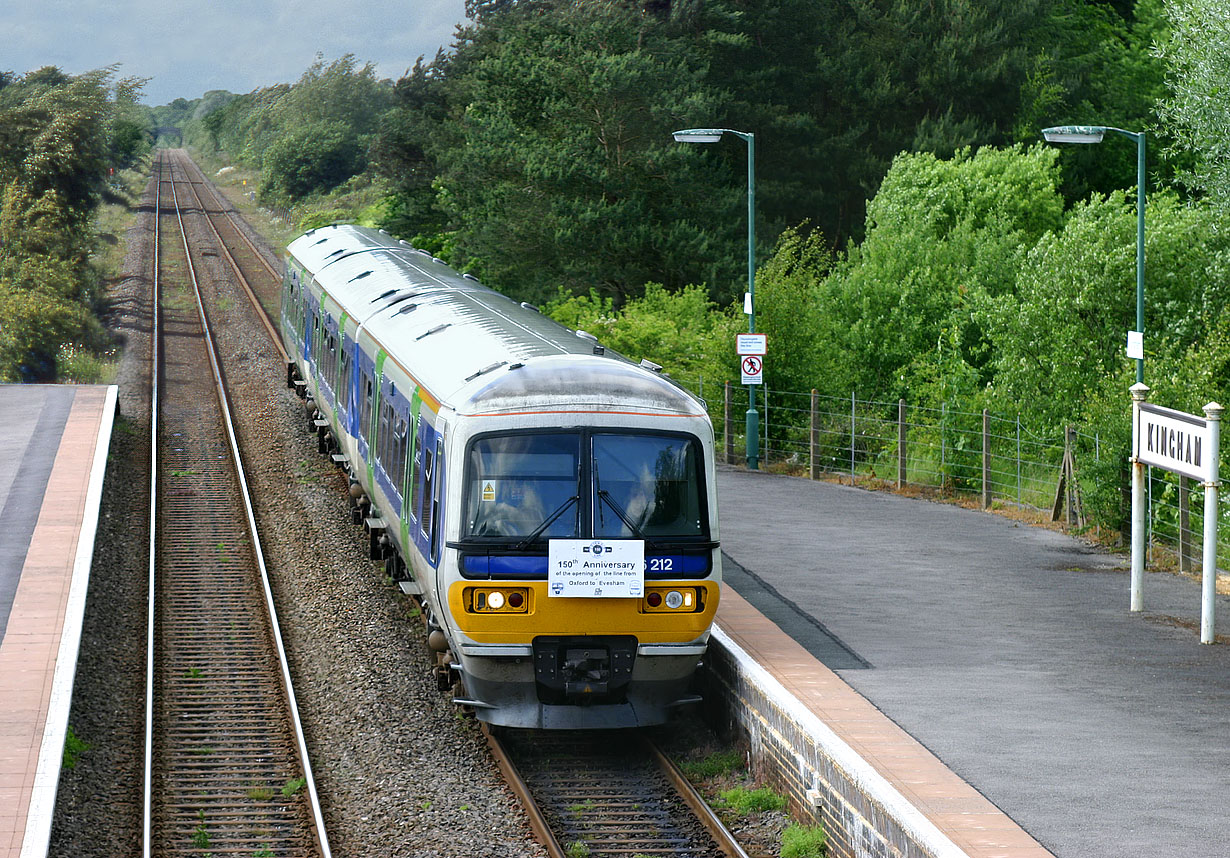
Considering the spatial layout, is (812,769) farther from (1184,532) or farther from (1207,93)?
(1207,93)

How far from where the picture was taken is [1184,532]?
16.6 meters

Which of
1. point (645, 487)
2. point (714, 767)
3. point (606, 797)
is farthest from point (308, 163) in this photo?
point (606, 797)

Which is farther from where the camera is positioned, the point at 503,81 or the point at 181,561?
the point at 503,81

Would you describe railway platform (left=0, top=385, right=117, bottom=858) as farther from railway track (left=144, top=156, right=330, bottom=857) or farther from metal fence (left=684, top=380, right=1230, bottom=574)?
metal fence (left=684, top=380, right=1230, bottom=574)

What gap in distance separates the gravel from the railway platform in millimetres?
364

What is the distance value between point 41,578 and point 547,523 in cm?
749

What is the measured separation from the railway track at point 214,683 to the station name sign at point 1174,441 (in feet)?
27.3

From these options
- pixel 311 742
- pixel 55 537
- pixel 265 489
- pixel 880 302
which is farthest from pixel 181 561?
pixel 880 302

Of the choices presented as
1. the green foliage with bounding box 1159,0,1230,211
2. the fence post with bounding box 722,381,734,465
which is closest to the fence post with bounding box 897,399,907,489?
the fence post with bounding box 722,381,734,465

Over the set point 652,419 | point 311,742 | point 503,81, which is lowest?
point 311,742

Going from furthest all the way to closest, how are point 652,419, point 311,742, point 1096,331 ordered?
1. point 1096,331
2. point 311,742
3. point 652,419

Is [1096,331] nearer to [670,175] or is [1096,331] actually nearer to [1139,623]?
[1139,623]

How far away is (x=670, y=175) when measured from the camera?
3800 centimetres

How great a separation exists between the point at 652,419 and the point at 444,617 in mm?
2262
